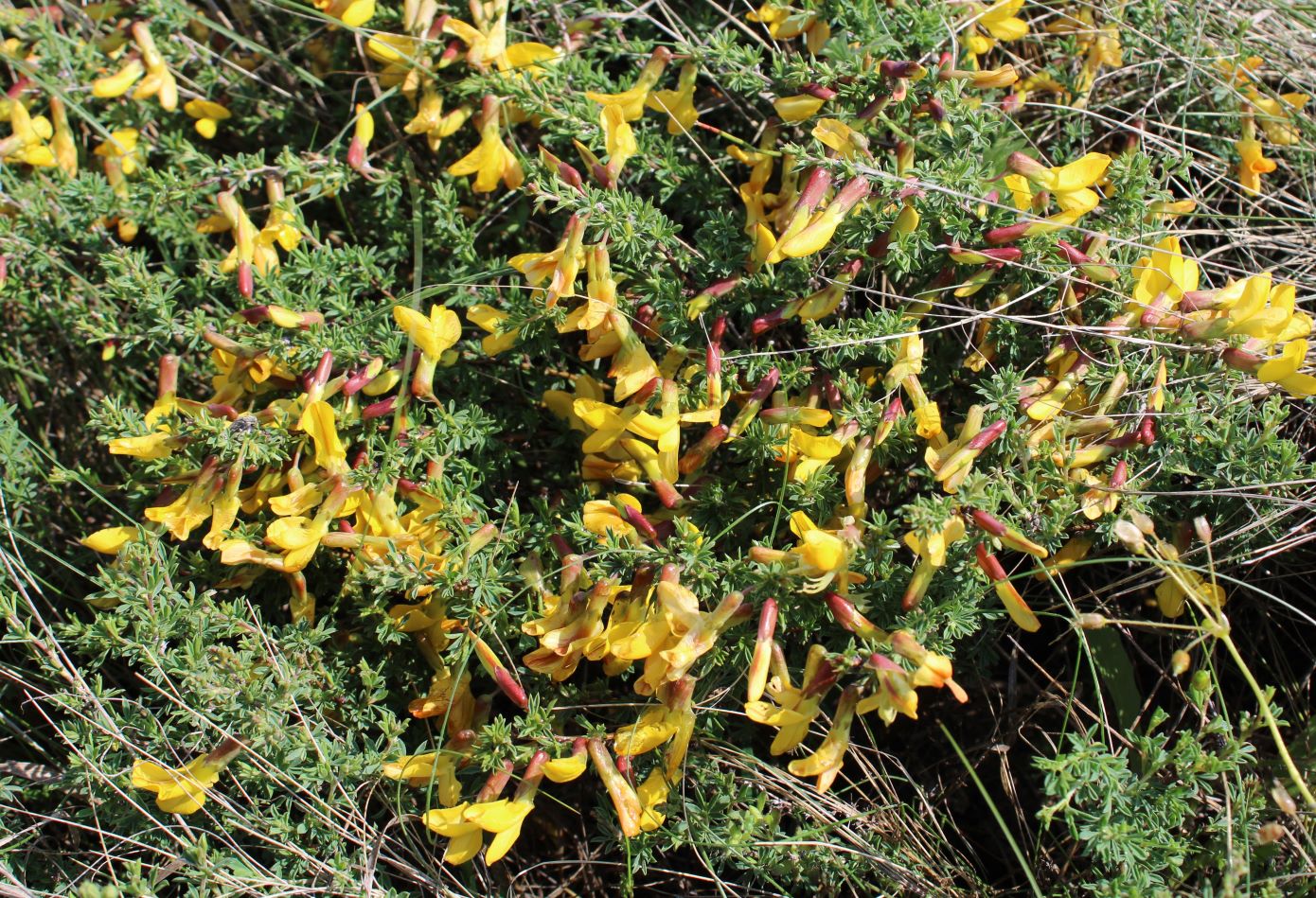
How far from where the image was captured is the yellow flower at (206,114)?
96.3 inches

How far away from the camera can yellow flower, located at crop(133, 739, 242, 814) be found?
5.57 feet

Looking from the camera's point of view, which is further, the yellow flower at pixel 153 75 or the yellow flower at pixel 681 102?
the yellow flower at pixel 153 75

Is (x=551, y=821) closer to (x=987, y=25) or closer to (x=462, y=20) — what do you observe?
(x=462, y=20)

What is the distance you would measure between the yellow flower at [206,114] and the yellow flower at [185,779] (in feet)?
4.72

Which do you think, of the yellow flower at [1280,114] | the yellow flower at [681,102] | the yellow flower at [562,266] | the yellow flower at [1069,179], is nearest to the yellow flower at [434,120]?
the yellow flower at [681,102]

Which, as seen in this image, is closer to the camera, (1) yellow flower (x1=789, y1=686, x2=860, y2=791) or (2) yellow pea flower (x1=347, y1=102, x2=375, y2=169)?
(1) yellow flower (x1=789, y1=686, x2=860, y2=791)

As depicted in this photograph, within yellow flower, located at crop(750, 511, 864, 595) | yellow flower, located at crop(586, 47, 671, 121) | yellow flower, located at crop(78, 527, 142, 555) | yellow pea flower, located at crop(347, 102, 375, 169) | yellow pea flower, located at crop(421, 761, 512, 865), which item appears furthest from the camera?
yellow pea flower, located at crop(347, 102, 375, 169)

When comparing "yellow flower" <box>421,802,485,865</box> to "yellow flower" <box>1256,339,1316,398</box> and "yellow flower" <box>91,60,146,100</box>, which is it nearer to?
"yellow flower" <box>1256,339,1316,398</box>

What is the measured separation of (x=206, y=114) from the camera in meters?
2.47

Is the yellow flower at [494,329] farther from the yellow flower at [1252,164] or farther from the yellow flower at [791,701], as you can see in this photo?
the yellow flower at [1252,164]

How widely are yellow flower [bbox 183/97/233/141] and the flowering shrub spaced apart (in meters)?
0.19

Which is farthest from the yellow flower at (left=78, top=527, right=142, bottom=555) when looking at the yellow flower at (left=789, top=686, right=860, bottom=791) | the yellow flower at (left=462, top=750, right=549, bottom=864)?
the yellow flower at (left=789, top=686, right=860, bottom=791)

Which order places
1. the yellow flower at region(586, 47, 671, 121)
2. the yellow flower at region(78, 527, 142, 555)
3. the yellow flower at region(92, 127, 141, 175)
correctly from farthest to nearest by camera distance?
the yellow flower at region(92, 127, 141, 175)
the yellow flower at region(586, 47, 671, 121)
the yellow flower at region(78, 527, 142, 555)

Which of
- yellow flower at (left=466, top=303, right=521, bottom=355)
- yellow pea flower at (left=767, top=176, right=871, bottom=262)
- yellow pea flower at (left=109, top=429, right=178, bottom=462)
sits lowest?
yellow pea flower at (left=109, top=429, right=178, bottom=462)
